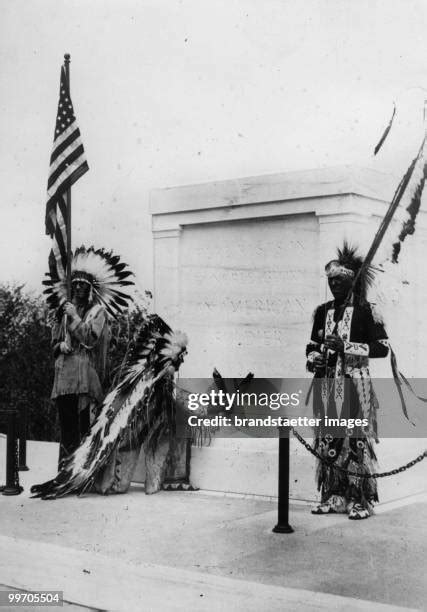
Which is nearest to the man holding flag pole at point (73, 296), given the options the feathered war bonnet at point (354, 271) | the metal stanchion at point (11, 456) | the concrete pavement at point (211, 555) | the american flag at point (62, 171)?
the american flag at point (62, 171)

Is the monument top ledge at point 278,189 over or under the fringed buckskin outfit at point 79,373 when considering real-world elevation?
over

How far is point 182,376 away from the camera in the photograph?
727 centimetres

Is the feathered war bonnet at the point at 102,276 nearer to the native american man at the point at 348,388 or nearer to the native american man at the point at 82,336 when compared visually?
the native american man at the point at 82,336

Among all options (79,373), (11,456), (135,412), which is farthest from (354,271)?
(11,456)

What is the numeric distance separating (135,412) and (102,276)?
1095mm

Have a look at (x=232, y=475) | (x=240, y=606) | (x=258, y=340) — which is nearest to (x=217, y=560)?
(x=240, y=606)

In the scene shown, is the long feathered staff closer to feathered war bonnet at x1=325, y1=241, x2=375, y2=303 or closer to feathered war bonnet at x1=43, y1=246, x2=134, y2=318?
feathered war bonnet at x1=43, y1=246, x2=134, y2=318

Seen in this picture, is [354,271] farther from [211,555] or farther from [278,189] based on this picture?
[211,555]

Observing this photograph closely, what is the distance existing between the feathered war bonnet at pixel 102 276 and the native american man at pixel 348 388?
1.75 metres

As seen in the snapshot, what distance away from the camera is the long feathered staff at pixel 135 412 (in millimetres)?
6801

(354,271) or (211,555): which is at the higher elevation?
(354,271)

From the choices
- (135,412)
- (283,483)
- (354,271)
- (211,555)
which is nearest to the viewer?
(211,555)

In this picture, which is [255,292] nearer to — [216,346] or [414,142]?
[216,346]

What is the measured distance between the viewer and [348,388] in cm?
601
